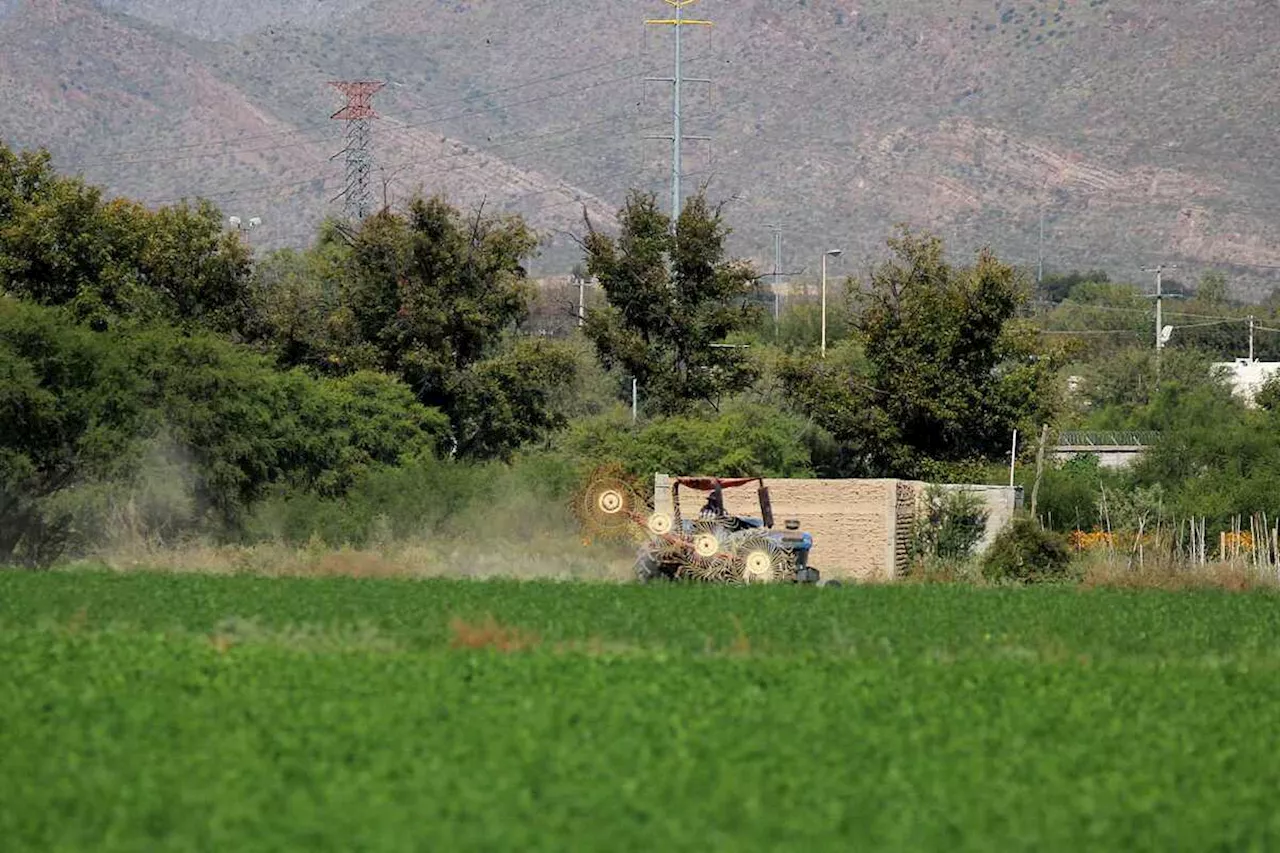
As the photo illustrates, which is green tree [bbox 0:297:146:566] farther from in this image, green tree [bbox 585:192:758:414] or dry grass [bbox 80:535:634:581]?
green tree [bbox 585:192:758:414]

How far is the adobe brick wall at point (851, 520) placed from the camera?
147 feet

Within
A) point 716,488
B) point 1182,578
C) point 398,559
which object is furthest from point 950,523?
point 398,559

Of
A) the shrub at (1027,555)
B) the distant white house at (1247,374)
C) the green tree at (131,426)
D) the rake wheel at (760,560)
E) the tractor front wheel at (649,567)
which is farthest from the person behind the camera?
the distant white house at (1247,374)

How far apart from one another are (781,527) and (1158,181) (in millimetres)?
141040

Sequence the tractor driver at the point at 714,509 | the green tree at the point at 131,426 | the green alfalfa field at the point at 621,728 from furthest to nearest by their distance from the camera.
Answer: the green tree at the point at 131,426 < the tractor driver at the point at 714,509 < the green alfalfa field at the point at 621,728

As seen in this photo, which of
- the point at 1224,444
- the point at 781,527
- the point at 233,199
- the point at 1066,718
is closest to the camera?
the point at 1066,718

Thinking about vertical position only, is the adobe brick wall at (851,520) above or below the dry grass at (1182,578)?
above

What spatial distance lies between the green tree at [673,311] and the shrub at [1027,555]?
11473 millimetres

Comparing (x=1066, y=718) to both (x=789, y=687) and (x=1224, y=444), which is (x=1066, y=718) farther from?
(x=1224, y=444)

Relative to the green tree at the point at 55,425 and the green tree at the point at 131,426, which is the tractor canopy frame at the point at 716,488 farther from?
the green tree at the point at 55,425

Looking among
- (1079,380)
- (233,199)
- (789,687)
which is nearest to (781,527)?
(789,687)

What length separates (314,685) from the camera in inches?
810

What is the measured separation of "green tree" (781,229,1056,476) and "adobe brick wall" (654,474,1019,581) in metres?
6.32

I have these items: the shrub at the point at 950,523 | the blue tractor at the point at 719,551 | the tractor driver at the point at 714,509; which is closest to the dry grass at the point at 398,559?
the blue tractor at the point at 719,551
